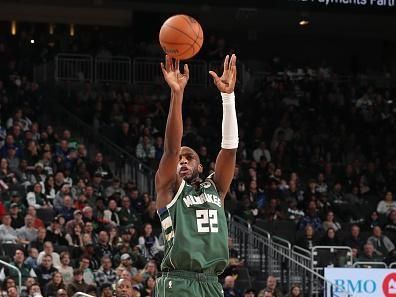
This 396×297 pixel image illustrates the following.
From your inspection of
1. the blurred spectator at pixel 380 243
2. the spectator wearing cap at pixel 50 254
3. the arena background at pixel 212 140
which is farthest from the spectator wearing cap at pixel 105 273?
the blurred spectator at pixel 380 243

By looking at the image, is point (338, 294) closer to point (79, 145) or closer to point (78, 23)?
point (79, 145)

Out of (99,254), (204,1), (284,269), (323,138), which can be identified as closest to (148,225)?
(99,254)

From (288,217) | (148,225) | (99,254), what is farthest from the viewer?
(288,217)

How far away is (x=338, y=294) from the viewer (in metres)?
18.2

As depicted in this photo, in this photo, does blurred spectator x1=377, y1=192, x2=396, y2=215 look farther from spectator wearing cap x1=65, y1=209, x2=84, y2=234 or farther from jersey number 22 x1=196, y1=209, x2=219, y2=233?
jersey number 22 x1=196, y1=209, x2=219, y2=233

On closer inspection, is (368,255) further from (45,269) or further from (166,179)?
(166,179)

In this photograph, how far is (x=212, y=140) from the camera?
24875 millimetres

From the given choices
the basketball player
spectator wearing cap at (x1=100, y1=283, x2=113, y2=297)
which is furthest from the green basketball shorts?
spectator wearing cap at (x1=100, y1=283, x2=113, y2=297)

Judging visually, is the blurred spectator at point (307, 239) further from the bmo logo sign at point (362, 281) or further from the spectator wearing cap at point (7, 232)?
the spectator wearing cap at point (7, 232)

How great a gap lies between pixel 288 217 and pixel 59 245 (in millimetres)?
5957

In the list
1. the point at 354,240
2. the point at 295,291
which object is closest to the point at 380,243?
the point at 354,240

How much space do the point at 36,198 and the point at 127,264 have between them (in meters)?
2.68

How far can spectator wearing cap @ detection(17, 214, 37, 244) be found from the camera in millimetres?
17750

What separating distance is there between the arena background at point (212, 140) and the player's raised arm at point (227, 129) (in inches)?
312
